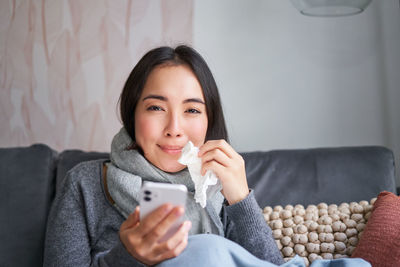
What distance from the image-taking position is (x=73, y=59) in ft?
7.24

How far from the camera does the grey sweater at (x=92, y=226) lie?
1313 millimetres

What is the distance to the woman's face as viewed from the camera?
1363 millimetres

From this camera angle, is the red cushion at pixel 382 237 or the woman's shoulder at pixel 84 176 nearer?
the red cushion at pixel 382 237

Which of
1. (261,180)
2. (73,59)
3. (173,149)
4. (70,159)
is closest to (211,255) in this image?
(173,149)

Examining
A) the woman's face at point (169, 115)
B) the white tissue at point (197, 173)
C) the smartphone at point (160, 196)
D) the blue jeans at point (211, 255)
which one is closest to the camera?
the smartphone at point (160, 196)

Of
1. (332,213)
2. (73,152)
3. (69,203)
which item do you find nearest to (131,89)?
(69,203)

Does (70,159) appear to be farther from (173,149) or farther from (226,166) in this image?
(226,166)

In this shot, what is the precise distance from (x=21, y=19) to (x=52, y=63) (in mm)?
249

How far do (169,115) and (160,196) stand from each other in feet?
1.47

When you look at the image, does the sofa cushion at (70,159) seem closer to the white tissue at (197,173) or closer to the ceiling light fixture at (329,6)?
the white tissue at (197,173)

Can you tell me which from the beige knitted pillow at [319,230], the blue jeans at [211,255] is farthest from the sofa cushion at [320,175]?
the blue jeans at [211,255]

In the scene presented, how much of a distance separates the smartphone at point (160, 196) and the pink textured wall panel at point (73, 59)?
1.27 m

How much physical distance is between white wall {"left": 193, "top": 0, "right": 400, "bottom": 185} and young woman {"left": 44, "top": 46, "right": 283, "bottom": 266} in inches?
26.4

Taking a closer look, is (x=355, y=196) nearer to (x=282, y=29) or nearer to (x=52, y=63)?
(x=282, y=29)
